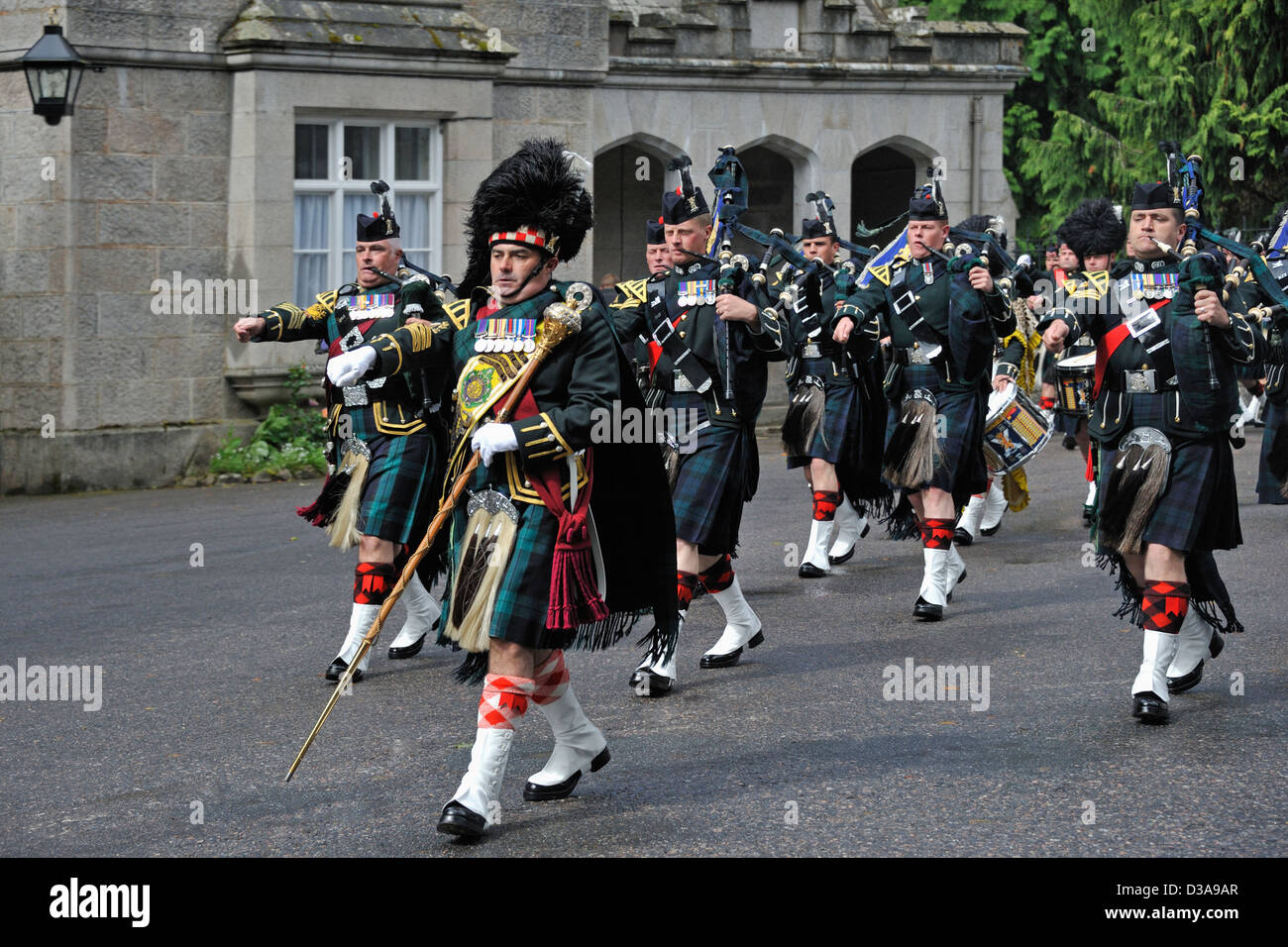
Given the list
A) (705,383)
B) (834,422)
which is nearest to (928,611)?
(705,383)

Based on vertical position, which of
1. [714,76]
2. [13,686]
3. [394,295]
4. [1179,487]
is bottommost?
[13,686]

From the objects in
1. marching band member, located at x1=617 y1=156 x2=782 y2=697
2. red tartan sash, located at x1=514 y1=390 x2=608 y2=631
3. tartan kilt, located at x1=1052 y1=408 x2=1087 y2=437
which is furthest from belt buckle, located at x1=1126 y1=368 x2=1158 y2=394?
tartan kilt, located at x1=1052 y1=408 x2=1087 y2=437

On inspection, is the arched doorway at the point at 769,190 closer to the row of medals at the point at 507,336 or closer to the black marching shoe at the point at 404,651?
the black marching shoe at the point at 404,651

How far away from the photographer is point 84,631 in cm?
920

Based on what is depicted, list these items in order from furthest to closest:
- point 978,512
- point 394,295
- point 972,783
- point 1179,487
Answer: point 978,512
point 394,295
point 1179,487
point 972,783

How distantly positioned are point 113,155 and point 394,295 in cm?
776

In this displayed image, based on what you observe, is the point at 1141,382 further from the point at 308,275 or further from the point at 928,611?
the point at 308,275

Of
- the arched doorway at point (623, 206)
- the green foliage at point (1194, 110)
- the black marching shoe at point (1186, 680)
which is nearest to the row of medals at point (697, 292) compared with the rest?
the black marching shoe at point (1186, 680)

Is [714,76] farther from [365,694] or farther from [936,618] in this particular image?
[365,694]

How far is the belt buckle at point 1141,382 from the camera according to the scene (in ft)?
23.7

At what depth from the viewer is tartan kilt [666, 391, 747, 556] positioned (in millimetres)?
8023

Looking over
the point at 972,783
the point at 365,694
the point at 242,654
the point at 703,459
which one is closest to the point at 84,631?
the point at 242,654

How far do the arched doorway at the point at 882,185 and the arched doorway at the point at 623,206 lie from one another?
8.23 feet

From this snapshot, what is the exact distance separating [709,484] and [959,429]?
2118mm
